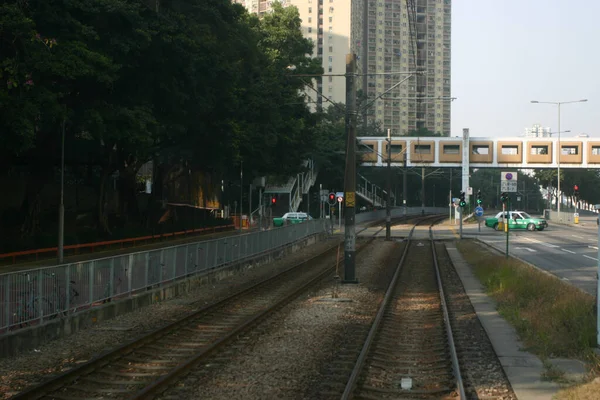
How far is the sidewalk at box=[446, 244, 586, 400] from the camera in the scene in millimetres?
10045

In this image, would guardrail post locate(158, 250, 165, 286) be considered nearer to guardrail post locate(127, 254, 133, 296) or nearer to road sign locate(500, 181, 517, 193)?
guardrail post locate(127, 254, 133, 296)

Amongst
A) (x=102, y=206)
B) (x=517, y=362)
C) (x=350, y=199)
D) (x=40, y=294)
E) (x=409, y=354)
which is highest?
(x=350, y=199)

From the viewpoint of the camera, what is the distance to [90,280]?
15836mm

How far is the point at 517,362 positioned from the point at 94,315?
8.70 m

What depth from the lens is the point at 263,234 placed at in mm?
34812

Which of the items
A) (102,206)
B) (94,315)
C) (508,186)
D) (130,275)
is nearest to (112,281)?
(130,275)

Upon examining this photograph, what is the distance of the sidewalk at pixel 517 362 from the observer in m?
10.0

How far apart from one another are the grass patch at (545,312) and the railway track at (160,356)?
18.2ft

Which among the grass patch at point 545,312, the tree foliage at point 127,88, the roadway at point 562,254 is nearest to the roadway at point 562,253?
the roadway at point 562,254

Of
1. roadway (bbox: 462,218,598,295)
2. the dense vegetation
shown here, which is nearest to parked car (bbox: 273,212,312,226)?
the dense vegetation

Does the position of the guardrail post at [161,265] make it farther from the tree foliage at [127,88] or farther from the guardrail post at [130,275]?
the tree foliage at [127,88]

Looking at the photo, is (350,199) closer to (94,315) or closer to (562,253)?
(94,315)

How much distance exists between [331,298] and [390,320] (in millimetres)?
3900

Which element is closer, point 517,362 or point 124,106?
point 517,362
